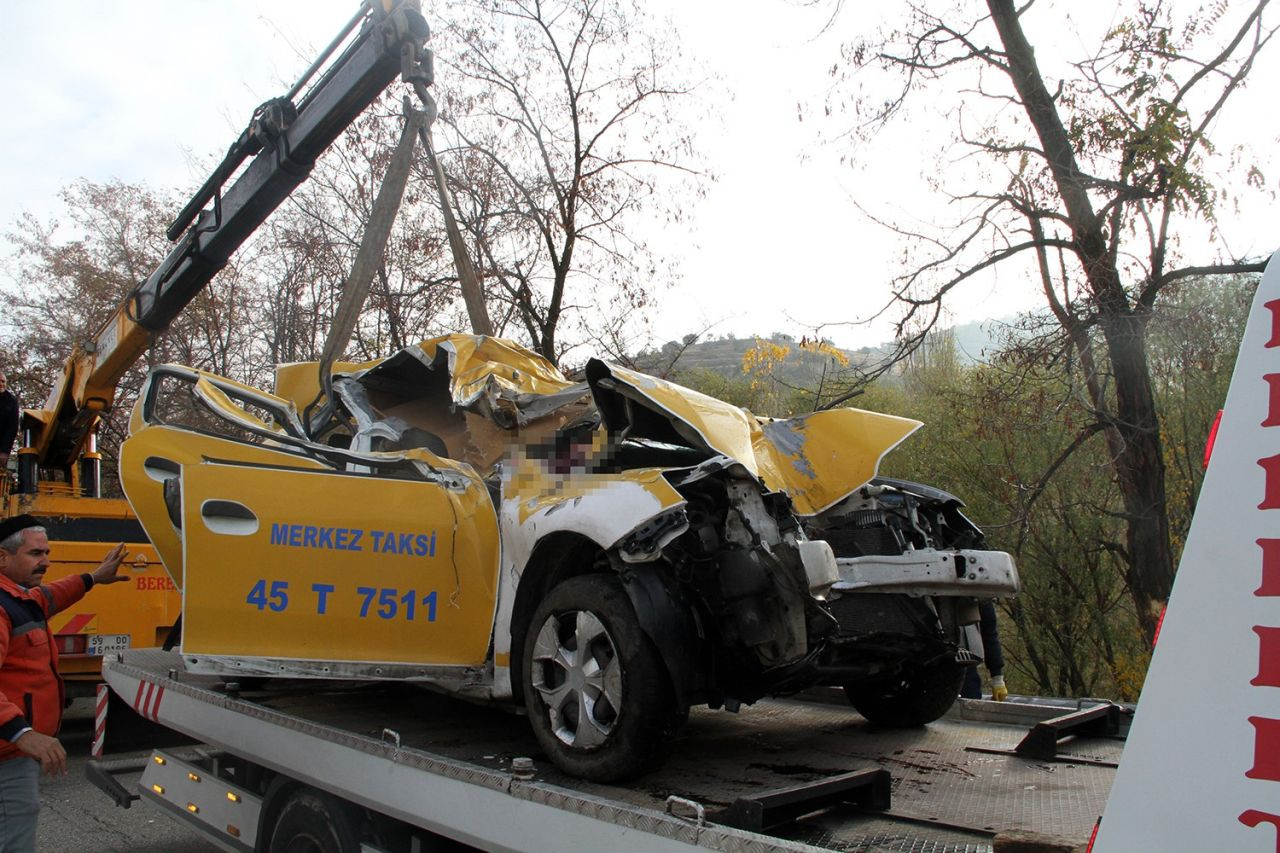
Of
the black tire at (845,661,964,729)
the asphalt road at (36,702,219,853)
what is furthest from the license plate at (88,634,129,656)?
the black tire at (845,661,964,729)

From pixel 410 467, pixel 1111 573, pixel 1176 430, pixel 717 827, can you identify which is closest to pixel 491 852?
pixel 717 827

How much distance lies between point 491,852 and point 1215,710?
2.32 m

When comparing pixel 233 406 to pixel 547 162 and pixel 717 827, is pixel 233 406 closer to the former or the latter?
pixel 717 827

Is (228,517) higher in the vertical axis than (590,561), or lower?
higher

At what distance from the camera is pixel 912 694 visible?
4770 millimetres

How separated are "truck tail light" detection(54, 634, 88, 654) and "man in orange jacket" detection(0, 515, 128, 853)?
13.7ft

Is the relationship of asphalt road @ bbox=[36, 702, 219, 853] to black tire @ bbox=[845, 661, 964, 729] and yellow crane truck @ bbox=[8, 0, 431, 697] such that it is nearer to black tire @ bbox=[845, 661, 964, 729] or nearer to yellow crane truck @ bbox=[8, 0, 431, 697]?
yellow crane truck @ bbox=[8, 0, 431, 697]

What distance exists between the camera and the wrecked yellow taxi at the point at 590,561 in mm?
3605

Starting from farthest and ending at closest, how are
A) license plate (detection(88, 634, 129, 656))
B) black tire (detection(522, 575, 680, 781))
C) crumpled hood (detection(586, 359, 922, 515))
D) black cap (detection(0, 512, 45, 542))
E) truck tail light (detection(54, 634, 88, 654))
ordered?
license plate (detection(88, 634, 129, 656)) → truck tail light (detection(54, 634, 88, 654)) → black cap (detection(0, 512, 45, 542)) → crumpled hood (detection(586, 359, 922, 515)) → black tire (detection(522, 575, 680, 781))

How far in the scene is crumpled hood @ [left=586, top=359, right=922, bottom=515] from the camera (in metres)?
4.06

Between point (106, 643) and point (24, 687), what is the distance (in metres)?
4.68

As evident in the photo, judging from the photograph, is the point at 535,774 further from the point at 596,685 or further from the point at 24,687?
the point at 24,687

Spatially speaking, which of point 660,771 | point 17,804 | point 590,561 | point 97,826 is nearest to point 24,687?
point 17,804

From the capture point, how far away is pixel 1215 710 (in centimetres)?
155
